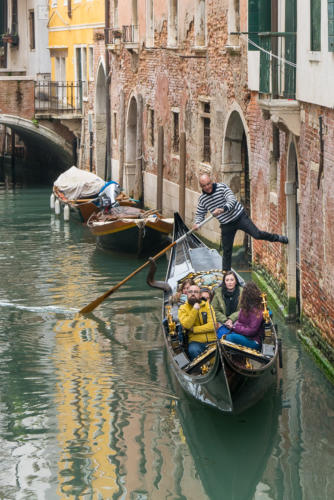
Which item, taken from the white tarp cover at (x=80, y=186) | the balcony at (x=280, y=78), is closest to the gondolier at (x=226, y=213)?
the balcony at (x=280, y=78)

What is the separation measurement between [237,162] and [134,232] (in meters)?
1.63

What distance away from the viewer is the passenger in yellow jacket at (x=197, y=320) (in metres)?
7.33

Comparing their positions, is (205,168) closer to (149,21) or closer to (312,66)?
(149,21)

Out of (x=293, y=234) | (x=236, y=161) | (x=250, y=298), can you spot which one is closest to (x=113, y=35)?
(x=236, y=161)

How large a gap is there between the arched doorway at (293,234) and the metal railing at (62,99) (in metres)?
12.7

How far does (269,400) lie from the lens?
7.22m

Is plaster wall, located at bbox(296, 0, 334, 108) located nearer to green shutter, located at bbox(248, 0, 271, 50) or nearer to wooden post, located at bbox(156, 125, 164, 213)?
green shutter, located at bbox(248, 0, 271, 50)

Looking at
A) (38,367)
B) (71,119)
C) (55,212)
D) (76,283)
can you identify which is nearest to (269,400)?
(38,367)

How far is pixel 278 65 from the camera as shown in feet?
28.7

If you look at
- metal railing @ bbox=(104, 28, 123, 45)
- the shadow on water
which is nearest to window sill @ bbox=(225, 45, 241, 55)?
the shadow on water

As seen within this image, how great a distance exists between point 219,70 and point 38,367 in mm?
5664

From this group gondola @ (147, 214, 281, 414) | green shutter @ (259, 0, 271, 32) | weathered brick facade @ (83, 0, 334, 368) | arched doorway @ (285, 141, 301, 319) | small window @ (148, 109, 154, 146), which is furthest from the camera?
small window @ (148, 109, 154, 146)

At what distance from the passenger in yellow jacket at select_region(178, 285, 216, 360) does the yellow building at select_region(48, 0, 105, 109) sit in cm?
1409

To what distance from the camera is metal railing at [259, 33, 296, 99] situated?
8477mm
